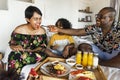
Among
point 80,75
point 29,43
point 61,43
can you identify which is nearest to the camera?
point 80,75

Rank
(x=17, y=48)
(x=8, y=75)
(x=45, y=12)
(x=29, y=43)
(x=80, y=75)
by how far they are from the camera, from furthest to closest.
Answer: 1. (x=45, y=12)
2. (x=29, y=43)
3. (x=17, y=48)
4. (x=80, y=75)
5. (x=8, y=75)

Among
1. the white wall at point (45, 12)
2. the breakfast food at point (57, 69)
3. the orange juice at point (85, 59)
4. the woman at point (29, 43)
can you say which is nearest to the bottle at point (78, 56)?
the orange juice at point (85, 59)

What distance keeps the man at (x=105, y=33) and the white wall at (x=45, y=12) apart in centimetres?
96

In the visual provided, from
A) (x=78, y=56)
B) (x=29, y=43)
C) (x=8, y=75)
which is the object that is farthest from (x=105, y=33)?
(x=8, y=75)

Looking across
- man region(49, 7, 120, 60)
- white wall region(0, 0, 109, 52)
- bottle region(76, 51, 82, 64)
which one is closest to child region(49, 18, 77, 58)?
man region(49, 7, 120, 60)

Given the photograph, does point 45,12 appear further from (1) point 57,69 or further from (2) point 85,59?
(1) point 57,69

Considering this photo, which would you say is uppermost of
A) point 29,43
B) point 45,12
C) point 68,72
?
point 45,12

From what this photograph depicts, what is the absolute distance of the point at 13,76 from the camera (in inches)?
35.4

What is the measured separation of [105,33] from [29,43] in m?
0.88

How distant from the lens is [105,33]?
204cm

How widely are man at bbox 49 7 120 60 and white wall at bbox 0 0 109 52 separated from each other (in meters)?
0.96

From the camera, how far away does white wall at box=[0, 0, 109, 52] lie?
2.53m

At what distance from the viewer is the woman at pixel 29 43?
183 cm

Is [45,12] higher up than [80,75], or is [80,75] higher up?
[45,12]
